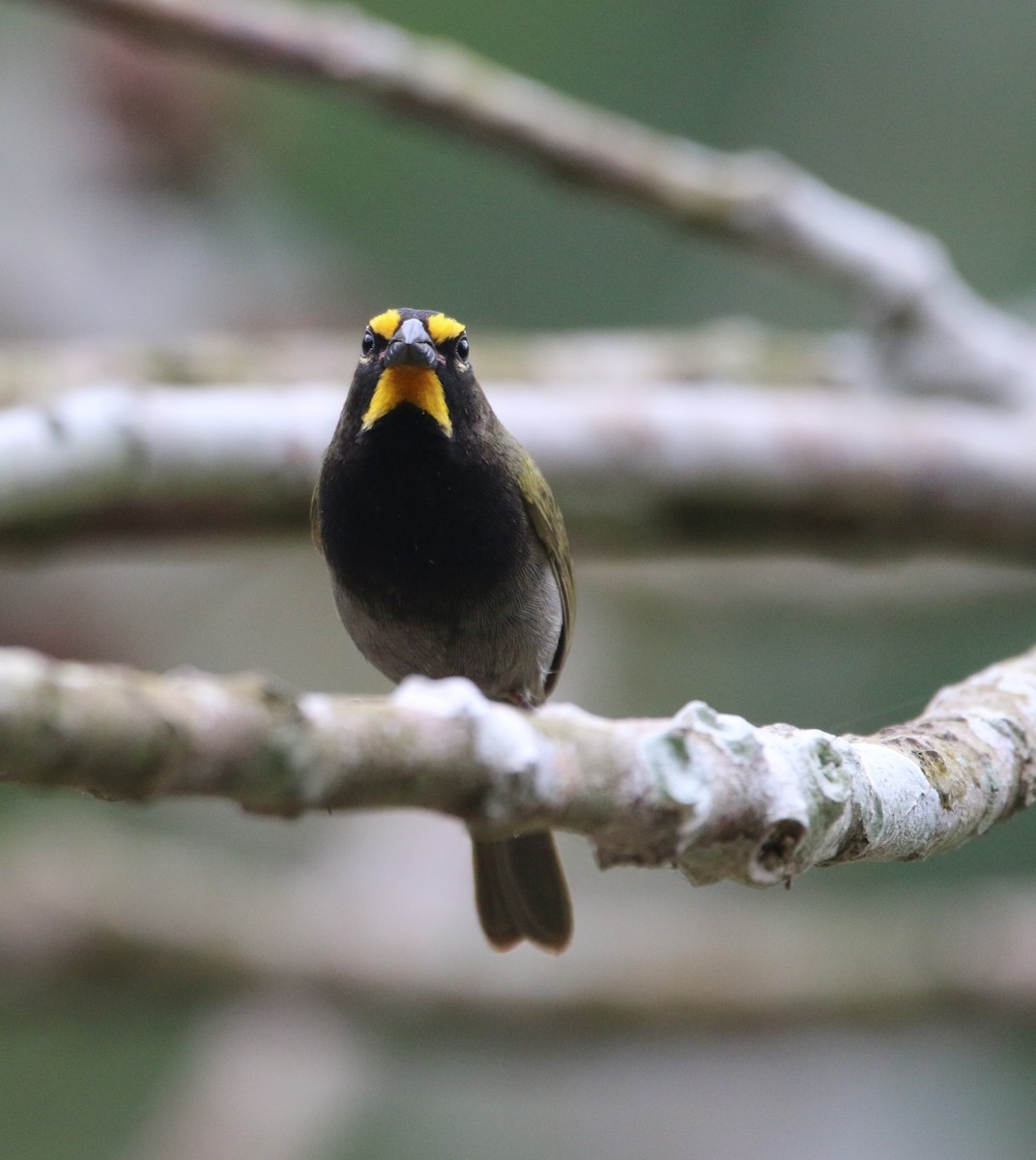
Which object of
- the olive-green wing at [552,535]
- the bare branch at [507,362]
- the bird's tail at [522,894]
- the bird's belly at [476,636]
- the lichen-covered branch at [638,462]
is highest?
the bare branch at [507,362]

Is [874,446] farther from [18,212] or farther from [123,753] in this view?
[18,212]

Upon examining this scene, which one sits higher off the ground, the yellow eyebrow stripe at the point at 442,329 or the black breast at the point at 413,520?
the yellow eyebrow stripe at the point at 442,329

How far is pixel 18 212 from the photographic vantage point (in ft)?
38.0

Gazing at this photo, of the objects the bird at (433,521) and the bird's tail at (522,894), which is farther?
the bird's tail at (522,894)

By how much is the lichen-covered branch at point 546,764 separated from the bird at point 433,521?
91 centimetres

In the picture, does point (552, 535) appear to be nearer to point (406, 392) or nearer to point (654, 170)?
point (406, 392)

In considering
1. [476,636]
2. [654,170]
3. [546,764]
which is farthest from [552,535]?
[654,170]

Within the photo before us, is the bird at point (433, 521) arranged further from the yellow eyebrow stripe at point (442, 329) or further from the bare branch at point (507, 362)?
the bare branch at point (507, 362)

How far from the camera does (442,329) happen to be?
2.76 m

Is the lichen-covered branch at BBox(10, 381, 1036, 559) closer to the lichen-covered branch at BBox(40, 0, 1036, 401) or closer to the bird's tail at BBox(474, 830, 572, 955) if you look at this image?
the lichen-covered branch at BBox(40, 0, 1036, 401)

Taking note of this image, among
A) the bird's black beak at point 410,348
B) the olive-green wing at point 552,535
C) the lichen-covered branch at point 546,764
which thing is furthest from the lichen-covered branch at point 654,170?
the lichen-covered branch at point 546,764

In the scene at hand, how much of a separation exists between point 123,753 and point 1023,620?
844 centimetres

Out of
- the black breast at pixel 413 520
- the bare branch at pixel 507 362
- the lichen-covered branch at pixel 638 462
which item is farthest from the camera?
the bare branch at pixel 507 362

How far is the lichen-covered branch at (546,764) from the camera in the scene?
1266 mm
